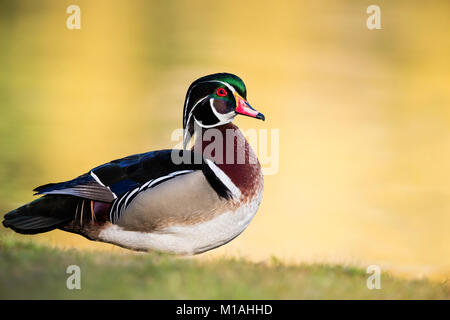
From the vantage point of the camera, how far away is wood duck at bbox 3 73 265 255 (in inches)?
131

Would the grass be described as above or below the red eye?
below

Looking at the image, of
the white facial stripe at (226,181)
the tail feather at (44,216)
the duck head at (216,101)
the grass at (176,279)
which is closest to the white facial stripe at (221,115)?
the duck head at (216,101)

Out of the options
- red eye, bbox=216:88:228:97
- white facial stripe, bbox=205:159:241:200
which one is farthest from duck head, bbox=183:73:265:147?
white facial stripe, bbox=205:159:241:200

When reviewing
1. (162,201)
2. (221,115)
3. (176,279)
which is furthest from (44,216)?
(221,115)

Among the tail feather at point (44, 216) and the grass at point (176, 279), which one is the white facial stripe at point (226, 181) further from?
the tail feather at point (44, 216)

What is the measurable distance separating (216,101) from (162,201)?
0.81 m

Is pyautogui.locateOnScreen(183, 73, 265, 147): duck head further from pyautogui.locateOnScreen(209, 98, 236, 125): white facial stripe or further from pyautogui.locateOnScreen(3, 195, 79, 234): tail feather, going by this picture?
pyautogui.locateOnScreen(3, 195, 79, 234): tail feather

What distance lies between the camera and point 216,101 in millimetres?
3682

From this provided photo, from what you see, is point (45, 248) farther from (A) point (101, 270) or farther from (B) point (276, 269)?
(B) point (276, 269)

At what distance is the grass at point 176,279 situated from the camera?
2.85m

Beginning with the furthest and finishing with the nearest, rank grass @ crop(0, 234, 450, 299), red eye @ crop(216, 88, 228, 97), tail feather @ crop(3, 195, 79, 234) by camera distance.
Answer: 1. red eye @ crop(216, 88, 228, 97)
2. tail feather @ crop(3, 195, 79, 234)
3. grass @ crop(0, 234, 450, 299)

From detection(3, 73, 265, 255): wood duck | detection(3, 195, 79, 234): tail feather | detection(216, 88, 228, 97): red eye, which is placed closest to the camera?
detection(3, 73, 265, 255): wood duck

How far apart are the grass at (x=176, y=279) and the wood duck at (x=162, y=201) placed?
0.49 ft

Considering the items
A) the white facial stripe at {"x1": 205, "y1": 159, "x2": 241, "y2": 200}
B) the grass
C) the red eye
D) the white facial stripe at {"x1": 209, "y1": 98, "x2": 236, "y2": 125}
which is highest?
the red eye
